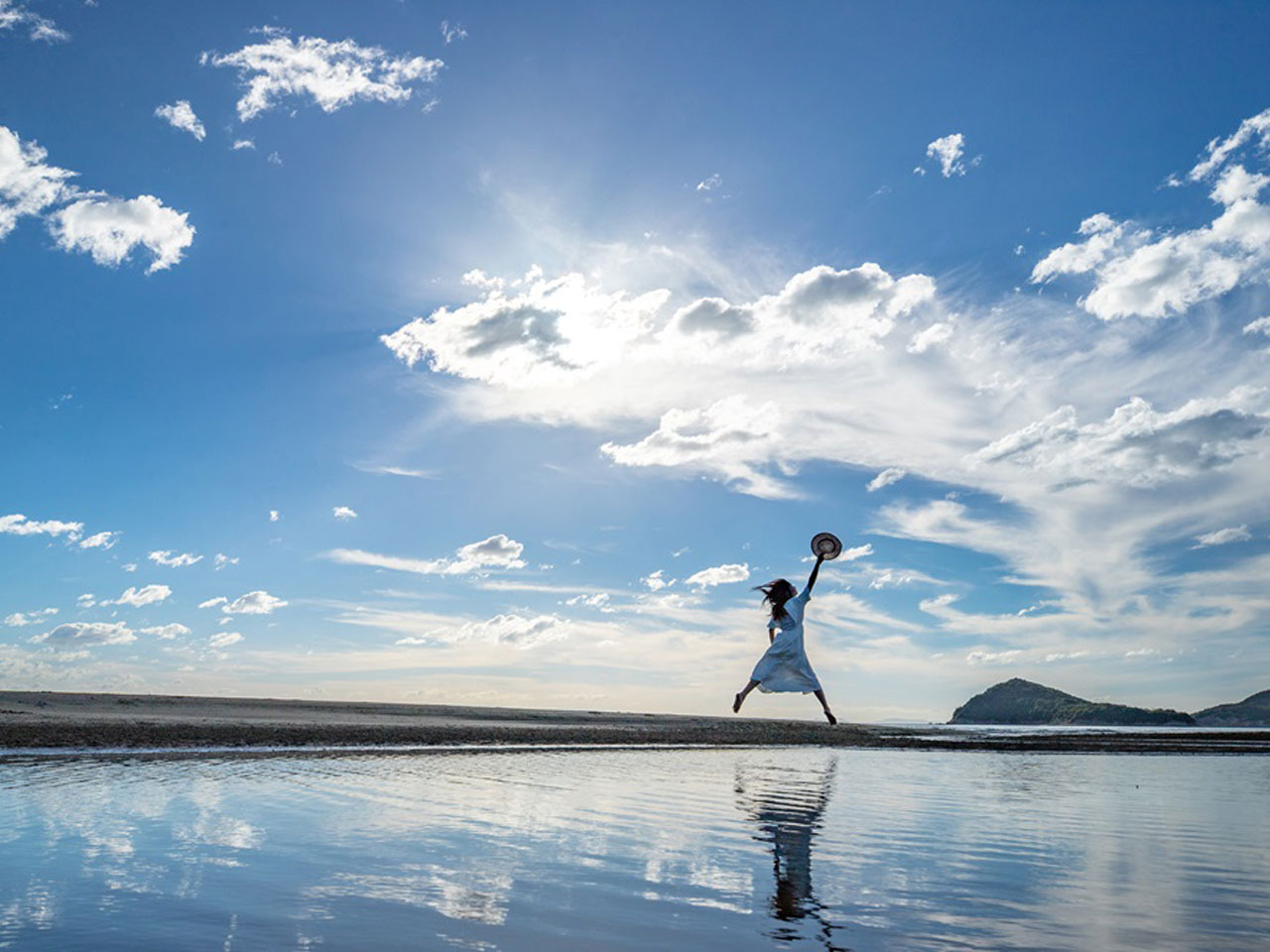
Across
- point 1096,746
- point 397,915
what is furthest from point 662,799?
point 1096,746

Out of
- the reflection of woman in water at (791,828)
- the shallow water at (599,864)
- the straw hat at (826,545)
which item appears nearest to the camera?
the shallow water at (599,864)

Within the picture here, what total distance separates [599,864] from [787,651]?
63.7 ft

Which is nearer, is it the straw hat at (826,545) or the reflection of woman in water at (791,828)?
the reflection of woman in water at (791,828)

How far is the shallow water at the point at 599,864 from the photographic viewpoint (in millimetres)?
7977

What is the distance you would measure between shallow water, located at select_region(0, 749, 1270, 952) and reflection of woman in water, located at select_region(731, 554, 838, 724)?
24.3 ft

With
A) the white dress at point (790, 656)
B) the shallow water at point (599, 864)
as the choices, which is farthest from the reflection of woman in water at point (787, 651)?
the shallow water at point (599, 864)

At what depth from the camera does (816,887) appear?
1001 centimetres

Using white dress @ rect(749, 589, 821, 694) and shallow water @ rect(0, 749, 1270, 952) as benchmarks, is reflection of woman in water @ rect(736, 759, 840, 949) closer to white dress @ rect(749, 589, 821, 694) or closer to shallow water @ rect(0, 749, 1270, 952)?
shallow water @ rect(0, 749, 1270, 952)

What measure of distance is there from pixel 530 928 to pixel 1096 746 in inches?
1963

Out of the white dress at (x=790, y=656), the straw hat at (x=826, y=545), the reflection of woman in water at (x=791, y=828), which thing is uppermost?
the straw hat at (x=826, y=545)

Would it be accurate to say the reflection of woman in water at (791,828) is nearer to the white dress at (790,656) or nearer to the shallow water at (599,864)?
the shallow water at (599,864)

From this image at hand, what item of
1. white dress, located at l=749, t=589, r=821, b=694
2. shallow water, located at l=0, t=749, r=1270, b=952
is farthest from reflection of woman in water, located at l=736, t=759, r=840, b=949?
white dress, located at l=749, t=589, r=821, b=694

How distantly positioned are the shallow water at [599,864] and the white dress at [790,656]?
7.40 meters

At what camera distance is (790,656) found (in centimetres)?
2994
